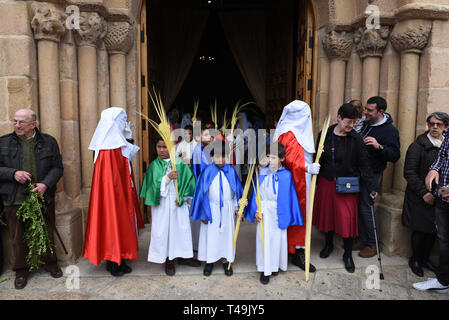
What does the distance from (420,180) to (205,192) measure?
2.13m

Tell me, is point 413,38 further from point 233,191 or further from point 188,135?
point 188,135

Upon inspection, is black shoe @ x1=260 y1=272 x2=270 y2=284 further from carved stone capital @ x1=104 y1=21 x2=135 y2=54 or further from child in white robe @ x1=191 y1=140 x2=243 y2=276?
carved stone capital @ x1=104 y1=21 x2=135 y2=54

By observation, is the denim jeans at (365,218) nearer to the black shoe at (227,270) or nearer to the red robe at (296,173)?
the red robe at (296,173)

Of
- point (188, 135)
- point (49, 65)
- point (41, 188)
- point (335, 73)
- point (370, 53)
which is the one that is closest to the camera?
point (41, 188)

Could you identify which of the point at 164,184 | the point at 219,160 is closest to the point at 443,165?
the point at 219,160

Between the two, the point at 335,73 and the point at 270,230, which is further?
the point at 335,73

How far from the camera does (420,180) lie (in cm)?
320

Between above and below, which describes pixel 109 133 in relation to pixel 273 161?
above

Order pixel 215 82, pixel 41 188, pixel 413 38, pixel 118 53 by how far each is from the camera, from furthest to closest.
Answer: pixel 215 82 → pixel 118 53 → pixel 413 38 → pixel 41 188

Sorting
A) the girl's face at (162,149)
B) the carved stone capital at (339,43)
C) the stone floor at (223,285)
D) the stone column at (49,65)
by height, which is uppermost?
the carved stone capital at (339,43)

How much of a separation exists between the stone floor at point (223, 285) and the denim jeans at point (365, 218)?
235 mm

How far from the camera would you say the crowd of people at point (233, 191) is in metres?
2.99

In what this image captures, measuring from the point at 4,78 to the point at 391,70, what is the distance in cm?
419

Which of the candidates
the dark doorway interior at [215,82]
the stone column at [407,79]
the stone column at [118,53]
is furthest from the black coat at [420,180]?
the dark doorway interior at [215,82]
